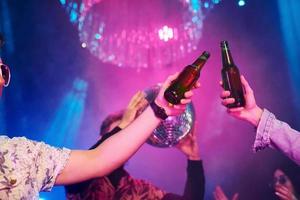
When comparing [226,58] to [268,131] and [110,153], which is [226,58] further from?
[110,153]

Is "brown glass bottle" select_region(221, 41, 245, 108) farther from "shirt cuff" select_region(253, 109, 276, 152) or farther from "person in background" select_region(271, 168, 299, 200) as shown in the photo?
"person in background" select_region(271, 168, 299, 200)

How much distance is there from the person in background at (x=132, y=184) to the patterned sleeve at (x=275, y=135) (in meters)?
0.93

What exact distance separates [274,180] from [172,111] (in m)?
2.07

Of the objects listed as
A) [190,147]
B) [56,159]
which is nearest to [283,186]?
[190,147]

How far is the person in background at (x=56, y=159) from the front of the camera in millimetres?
1168

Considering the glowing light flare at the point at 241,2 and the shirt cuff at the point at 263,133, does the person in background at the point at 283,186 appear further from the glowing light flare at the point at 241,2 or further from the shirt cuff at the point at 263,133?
the glowing light flare at the point at 241,2

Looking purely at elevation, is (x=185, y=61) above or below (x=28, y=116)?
above

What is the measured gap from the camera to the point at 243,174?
123 inches

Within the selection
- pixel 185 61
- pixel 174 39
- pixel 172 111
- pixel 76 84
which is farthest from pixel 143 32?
pixel 76 84

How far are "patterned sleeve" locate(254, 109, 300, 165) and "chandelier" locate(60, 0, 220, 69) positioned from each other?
0.86m

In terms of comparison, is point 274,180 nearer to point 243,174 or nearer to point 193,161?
point 243,174

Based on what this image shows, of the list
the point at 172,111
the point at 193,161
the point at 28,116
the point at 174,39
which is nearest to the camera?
the point at 172,111

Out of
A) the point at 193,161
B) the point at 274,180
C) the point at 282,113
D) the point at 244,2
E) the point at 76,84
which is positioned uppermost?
the point at 244,2

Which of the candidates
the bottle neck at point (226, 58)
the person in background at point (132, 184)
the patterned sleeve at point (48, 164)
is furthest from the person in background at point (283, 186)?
the patterned sleeve at point (48, 164)
